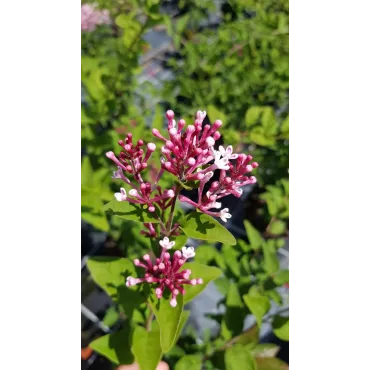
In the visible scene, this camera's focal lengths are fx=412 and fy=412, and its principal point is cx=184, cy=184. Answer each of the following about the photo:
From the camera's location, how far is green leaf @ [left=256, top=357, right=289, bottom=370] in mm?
937

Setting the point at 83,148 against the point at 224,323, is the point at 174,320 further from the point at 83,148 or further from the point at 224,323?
the point at 83,148

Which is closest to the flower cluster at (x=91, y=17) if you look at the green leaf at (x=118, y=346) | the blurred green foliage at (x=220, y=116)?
the blurred green foliage at (x=220, y=116)

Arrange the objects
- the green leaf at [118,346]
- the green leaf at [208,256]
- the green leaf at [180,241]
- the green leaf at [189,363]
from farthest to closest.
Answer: the green leaf at [208,256], the green leaf at [189,363], the green leaf at [118,346], the green leaf at [180,241]

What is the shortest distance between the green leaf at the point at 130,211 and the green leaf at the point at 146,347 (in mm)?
270

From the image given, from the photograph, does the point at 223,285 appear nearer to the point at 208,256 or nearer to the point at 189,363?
the point at 208,256

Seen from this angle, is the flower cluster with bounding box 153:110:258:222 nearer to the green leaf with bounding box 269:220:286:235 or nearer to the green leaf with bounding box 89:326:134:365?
the green leaf with bounding box 89:326:134:365

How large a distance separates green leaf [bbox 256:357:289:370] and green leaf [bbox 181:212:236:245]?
0.54m

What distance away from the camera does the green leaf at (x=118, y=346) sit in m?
0.76

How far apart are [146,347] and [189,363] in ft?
0.71

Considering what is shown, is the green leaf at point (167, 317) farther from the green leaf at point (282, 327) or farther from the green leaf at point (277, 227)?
the green leaf at point (277, 227)

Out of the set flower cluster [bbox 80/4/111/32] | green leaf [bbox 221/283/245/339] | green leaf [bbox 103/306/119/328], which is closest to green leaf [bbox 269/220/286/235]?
green leaf [bbox 221/283/245/339]

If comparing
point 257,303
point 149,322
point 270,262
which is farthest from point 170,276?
point 270,262

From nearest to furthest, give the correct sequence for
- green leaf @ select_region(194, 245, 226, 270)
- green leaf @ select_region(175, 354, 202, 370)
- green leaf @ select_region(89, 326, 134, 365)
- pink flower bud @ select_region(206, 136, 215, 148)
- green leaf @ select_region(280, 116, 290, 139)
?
pink flower bud @ select_region(206, 136, 215, 148), green leaf @ select_region(89, 326, 134, 365), green leaf @ select_region(175, 354, 202, 370), green leaf @ select_region(194, 245, 226, 270), green leaf @ select_region(280, 116, 290, 139)
